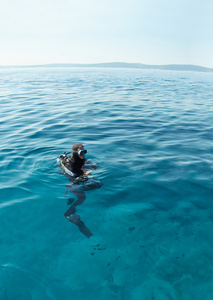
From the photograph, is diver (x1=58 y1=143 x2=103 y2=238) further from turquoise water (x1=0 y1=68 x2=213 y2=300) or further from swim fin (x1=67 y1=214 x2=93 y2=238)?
swim fin (x1=67 y1=214 x2=93 y2=238)

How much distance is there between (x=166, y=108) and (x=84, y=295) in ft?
48.6

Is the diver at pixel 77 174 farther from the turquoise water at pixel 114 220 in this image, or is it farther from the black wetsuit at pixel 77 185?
the turquoise water at pixel 114 220

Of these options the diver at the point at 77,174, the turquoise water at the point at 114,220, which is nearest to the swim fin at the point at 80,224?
the turquoise water at the point at 114,220

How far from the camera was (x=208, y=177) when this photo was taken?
6.68 m

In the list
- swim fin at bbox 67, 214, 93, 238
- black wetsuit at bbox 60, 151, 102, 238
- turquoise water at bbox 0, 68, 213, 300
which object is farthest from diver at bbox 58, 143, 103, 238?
swim fin at bbox 67, 214, 93, 238

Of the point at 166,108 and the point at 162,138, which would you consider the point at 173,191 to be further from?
the point at 166,108

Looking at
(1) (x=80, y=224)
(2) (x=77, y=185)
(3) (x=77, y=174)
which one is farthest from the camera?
(3) (x=77, y=174)

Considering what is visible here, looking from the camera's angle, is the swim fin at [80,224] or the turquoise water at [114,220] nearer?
the turquoise water at [114,220]

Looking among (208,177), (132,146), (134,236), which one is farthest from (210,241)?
(132,146)

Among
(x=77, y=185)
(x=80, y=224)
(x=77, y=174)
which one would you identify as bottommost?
(x=80, y=224)

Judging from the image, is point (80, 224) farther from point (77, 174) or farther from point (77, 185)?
point (77, 174)

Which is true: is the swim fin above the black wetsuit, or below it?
below

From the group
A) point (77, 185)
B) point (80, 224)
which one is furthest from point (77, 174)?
point (80, 224)

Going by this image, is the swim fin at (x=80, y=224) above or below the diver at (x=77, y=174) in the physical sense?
below
